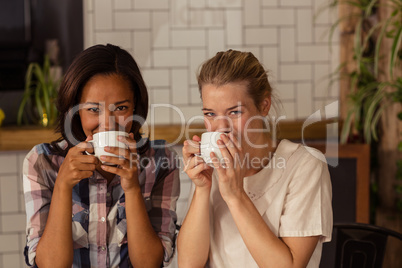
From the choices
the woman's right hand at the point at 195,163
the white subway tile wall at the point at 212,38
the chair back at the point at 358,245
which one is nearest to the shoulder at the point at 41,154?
the woman's right hand at the point at 195,163

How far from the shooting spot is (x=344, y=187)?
2.53 m

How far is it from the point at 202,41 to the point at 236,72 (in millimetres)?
1594

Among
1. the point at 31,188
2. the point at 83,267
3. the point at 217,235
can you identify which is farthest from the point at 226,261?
the point at 31,188

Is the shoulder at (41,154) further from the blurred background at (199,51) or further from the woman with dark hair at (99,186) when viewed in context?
the blurred background at (199,51)

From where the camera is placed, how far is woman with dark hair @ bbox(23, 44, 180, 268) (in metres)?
1.17

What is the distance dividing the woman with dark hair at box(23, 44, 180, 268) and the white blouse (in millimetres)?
126

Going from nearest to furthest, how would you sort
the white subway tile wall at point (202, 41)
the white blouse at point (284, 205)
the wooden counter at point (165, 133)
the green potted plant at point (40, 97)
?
the white blouse at point (284, 205) < the wooden counter at point (165, 133) < the green potted plant at point (40, 97) < the white subway tile wall at point (202, 41)

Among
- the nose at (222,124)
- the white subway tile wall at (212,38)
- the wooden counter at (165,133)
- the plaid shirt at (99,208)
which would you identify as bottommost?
the plaid shirt at (99,208)

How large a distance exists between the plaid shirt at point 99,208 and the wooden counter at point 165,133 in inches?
38.5

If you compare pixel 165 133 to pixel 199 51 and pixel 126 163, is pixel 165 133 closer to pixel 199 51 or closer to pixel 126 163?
pixel 199 51

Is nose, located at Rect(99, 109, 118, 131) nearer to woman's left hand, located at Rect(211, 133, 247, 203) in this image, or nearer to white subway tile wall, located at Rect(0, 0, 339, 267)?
woman's left hand, located at Rect(211, 133, 247, 203)

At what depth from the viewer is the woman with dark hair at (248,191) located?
44.8 inches

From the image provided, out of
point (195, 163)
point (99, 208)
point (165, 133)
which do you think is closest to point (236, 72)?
point (195, 163)

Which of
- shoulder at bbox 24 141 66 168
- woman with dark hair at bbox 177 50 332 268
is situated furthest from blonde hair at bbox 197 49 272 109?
shoulder at bbox 24 141 66 168
